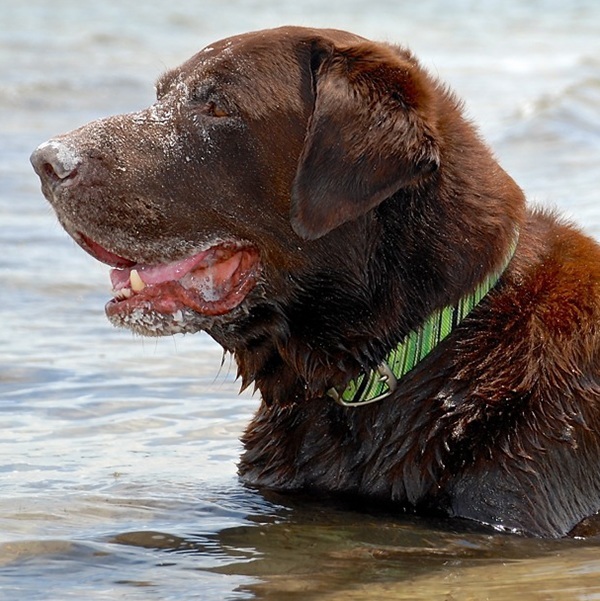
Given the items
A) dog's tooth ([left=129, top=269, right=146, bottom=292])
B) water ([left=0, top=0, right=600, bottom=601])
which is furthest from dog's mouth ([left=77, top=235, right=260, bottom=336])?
water ([left=0, top=0, right=600, bottom=601])

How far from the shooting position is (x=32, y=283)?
25.6 ft

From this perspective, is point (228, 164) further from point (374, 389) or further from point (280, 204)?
point (374, 389)

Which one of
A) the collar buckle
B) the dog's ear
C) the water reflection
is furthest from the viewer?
the collar buckle

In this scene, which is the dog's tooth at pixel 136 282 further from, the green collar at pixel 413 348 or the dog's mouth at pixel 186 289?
the green collar at pixel 413 348

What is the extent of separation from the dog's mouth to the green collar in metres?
0.49

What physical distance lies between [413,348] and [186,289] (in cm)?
77

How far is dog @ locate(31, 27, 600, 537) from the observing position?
4270mm

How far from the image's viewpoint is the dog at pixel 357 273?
168 inches

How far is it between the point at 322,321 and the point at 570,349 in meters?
0.80

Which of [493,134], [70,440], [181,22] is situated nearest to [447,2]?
[181,22]

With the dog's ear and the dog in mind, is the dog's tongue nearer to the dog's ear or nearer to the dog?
the dog

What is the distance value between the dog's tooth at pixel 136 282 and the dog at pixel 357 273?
0.13 ft

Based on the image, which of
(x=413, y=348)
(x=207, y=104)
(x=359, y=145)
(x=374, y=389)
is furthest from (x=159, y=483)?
(x=359, y=145)

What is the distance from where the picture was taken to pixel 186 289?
14.8 feet
